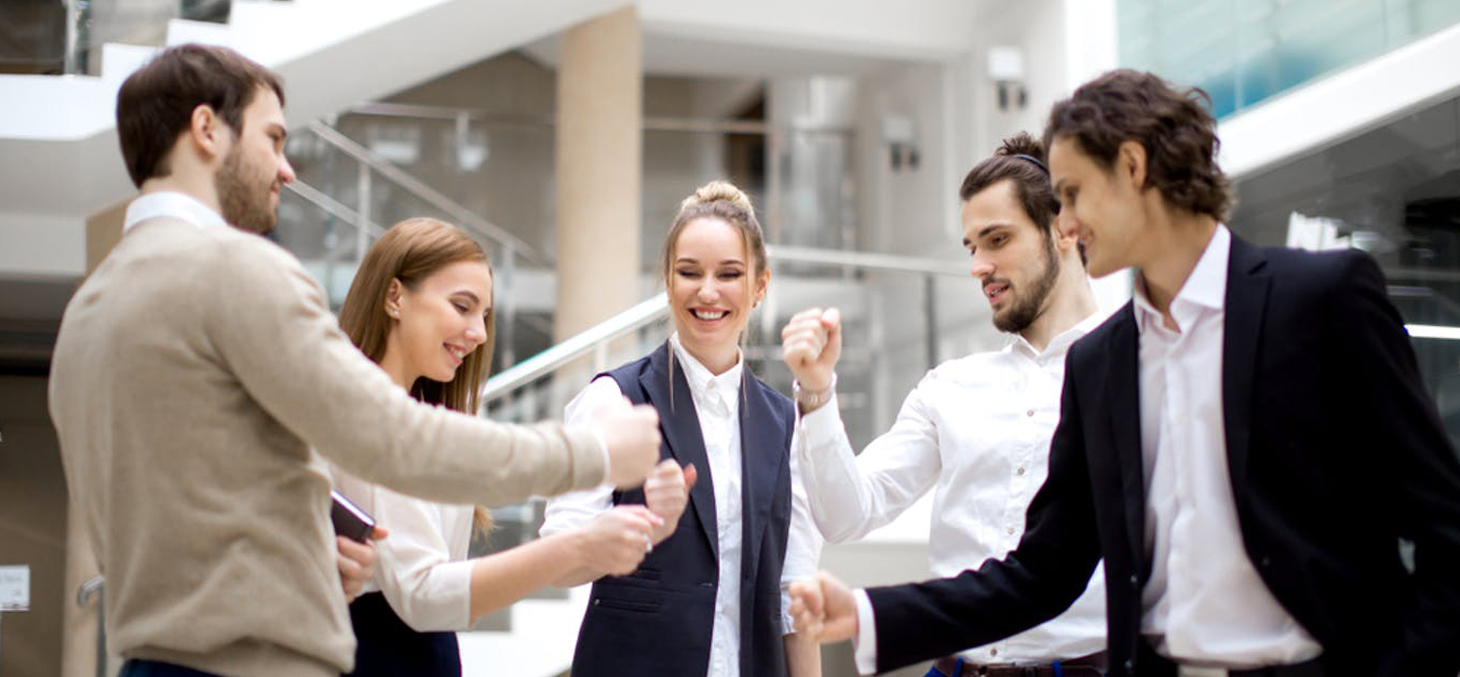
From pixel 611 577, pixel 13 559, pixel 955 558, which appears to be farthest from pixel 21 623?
pixel 955 558

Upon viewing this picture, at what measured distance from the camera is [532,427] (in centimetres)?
172

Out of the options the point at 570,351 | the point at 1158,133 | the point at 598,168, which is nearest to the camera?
the point at 1158,133

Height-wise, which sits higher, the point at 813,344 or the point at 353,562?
the point at 813,344

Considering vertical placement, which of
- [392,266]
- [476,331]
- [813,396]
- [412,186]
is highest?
[412,186]

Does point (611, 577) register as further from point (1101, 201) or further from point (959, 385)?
point (1101, 201)

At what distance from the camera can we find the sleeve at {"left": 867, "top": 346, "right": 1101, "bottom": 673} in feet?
6.24

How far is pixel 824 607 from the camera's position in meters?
1.89

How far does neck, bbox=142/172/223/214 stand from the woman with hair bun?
825 millimetres

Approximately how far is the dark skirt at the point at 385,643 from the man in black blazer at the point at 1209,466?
2.20ft

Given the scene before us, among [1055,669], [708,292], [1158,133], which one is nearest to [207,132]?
[708,292]

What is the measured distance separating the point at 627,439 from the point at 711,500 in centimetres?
62

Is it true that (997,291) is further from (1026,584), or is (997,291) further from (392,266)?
(392,266)

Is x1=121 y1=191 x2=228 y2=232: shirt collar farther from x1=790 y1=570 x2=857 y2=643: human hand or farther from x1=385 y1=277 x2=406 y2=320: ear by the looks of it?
x1=790 y1=570 x2=857 y2=643: human hand

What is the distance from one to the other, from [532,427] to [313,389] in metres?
0.29
